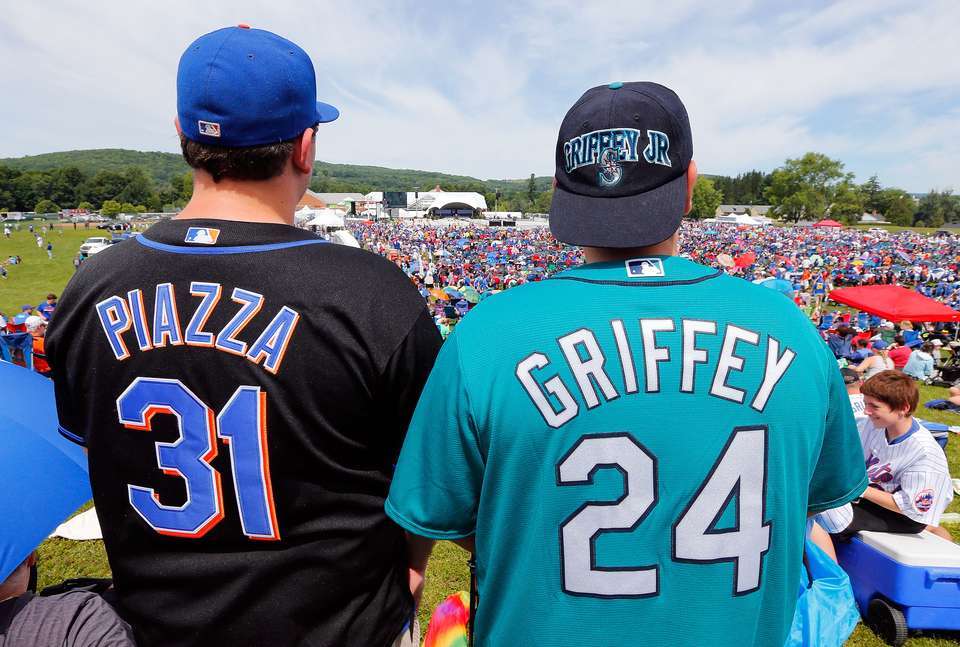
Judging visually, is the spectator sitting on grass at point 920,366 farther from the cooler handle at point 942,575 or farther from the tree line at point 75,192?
the tree line at point 75,192

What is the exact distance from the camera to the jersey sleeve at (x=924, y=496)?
10.4 feet

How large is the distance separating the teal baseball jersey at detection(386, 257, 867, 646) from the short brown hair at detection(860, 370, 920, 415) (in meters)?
2.86

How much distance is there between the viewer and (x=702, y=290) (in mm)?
1005

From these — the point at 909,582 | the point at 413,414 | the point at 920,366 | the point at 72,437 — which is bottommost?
the point at 920,366

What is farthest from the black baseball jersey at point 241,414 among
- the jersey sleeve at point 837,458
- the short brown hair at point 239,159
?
the jersey sleeve at point 837,458

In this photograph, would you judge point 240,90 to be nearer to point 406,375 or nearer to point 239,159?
point 239,159


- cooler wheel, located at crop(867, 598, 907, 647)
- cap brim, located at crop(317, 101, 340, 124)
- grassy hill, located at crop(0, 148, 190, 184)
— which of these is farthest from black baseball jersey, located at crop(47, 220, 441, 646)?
grassy hill, located at crop(0, 148, 190, 184)

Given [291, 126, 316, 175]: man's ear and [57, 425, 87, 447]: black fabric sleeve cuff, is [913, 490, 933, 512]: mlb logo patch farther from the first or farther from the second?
[57, 425, 87, 447]: black fabric sleeve cuff

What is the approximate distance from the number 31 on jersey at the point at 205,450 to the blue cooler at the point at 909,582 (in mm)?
3723

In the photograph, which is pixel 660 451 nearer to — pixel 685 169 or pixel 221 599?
pixel 685 169

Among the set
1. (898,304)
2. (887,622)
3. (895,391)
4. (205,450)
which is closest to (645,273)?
(205,450)

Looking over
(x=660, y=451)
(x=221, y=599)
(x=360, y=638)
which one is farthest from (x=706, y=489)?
(x=221, y=599)

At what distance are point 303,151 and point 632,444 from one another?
3.24 ft

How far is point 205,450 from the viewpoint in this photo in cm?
105
